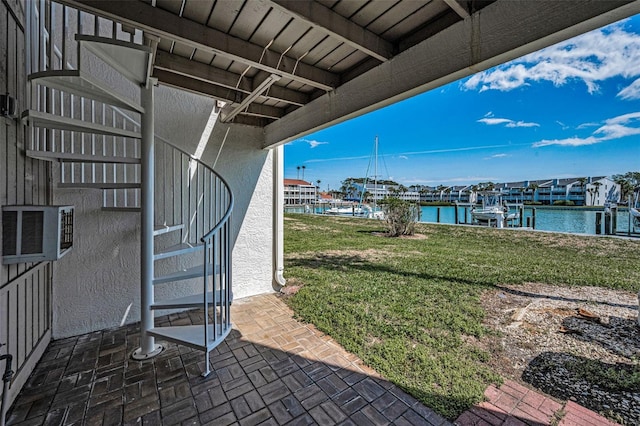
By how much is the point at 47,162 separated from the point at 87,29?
1460 millimetres

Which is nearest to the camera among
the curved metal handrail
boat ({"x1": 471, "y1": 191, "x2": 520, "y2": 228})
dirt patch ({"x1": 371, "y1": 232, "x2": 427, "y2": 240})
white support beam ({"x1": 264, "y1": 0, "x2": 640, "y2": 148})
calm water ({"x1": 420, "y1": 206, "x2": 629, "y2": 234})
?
white support beam ({"x1": 264, "y1": 0, "x2": 640, "y2": 148})

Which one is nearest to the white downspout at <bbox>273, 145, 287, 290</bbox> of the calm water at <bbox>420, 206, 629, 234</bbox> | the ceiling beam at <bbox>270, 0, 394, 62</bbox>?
the ceiling beam at <bbox>270, 0, 394, 62</bbox>

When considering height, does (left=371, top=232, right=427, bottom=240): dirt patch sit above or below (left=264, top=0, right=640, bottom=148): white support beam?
below

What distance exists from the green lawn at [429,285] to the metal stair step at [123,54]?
2861 millimetres

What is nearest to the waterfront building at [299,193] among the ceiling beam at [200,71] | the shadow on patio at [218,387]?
the ceiling beam at [200,71]

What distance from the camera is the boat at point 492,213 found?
14.0m

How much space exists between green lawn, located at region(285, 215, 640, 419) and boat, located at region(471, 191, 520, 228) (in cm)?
557

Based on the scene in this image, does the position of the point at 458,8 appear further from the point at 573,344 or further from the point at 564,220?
the point at 564,220

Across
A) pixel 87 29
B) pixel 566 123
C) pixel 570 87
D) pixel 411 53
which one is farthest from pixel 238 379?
pixel 566 123

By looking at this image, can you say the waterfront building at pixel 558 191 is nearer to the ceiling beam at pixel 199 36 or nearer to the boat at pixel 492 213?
the boat at pixel 492 213

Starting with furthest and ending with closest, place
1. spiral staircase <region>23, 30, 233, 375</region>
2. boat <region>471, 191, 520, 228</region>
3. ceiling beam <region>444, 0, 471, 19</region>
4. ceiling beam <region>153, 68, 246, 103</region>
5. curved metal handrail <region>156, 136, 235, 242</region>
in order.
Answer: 1. boat <region>471, 191, 520, 228</region>
2. ceiling beam <region>153, 68, 246, 103</region>
3. curved metal handrail <region>156, 136, 235, 242</region>
4. spiral staircase <region>23, 30, 233, 375</region>
5. ceiling beam <region>444, 0, 471, 19</region>

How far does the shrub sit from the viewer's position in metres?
8.95

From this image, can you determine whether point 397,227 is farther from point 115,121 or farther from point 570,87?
point 570,87

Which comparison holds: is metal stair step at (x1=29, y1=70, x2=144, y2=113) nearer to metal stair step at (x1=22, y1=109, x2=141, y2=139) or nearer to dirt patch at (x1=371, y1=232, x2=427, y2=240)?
metal stair step at (x1=22, y1=109, x2=141, y2=139)
